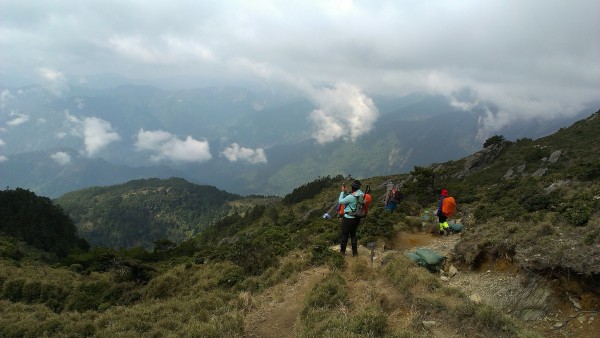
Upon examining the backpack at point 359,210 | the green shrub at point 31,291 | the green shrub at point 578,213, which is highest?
the backpack at point 359,210

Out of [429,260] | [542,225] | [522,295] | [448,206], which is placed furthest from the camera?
[448,206]

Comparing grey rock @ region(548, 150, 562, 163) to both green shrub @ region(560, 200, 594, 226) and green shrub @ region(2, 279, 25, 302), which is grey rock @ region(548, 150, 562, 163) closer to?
green shrub @ region(560, 200, 594, 226)

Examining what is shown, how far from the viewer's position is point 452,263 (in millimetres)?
11492

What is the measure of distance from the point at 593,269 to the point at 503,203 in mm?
11085

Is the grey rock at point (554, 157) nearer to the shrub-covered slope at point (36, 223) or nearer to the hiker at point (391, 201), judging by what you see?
the hiker at point (391, 201)

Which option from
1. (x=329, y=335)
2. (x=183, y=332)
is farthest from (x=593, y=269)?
(x=183, y=332)

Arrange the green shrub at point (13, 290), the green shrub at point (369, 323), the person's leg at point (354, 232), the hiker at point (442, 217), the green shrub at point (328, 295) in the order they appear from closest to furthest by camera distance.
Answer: the green shrub at point (369, 323) < the green shrub at point (328, 295) < the person's leg at point (354, 232) < the green shrub at point (13, 290) < the hiker at point (442, 217)

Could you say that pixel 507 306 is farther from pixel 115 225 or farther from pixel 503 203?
pixel 115 225

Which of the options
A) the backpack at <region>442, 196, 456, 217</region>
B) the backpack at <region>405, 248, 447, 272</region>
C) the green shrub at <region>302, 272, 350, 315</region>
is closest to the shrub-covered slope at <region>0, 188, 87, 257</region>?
the backpack at <region>442, 196, 456, 217</region>

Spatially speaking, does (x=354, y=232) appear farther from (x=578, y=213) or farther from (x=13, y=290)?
(x=13, y=290)

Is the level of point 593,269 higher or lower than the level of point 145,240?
higher

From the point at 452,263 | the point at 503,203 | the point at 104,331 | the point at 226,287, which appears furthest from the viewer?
the point at 503,203

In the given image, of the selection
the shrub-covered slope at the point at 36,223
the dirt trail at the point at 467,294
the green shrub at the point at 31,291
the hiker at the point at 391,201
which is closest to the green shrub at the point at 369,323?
the dirt trail at the point at 467,294

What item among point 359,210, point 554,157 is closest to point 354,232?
point 359,210
